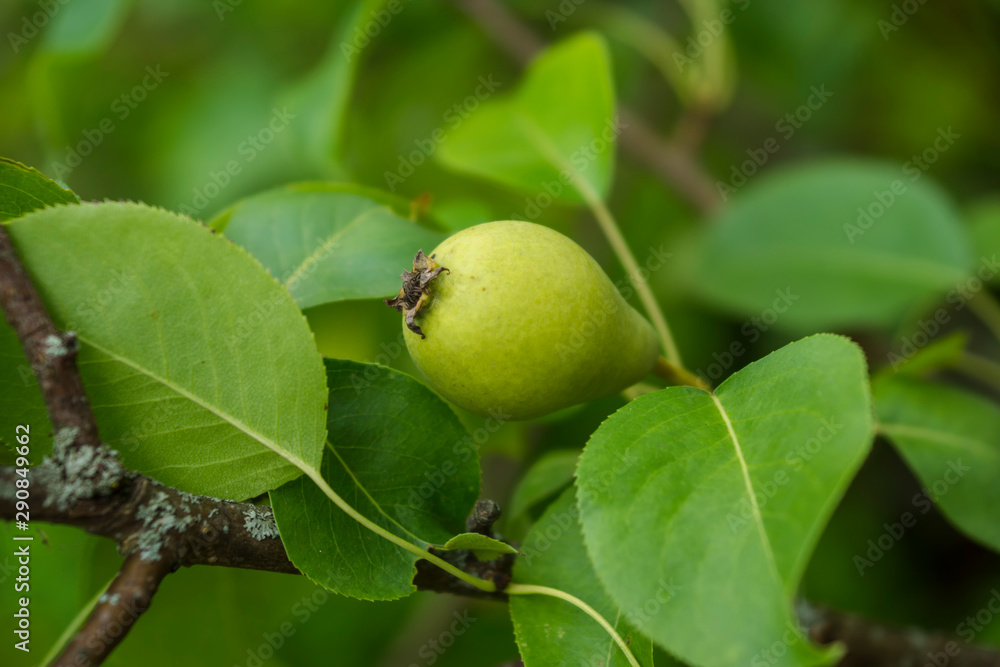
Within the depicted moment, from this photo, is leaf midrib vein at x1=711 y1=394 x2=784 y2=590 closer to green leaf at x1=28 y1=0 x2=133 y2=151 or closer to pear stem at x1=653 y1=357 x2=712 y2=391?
pear stem at x1=653 y1=357 x2=712 y2=391

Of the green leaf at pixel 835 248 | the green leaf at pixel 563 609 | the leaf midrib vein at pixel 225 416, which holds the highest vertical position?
the leaf midrib vein at pixel 225 416

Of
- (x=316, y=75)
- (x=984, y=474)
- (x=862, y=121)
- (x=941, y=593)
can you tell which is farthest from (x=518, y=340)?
(x=862, y=121)

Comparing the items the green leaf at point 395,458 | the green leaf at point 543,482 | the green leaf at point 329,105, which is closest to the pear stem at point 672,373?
the green leaf at point 543,482


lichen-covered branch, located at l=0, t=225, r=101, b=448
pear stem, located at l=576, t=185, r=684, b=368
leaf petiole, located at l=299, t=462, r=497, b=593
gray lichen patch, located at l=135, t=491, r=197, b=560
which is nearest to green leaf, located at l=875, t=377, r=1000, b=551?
pear stem, located at l=576, t=185, r=684, b=368

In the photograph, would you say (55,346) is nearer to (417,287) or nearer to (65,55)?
(417,287)

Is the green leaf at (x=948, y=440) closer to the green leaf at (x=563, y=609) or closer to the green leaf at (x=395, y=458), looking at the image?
the green leaf at (x=563, y=609)
